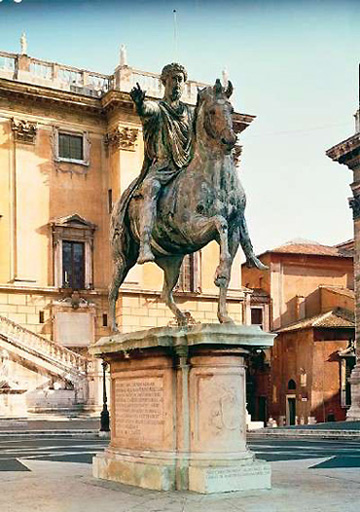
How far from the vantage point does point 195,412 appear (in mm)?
9164

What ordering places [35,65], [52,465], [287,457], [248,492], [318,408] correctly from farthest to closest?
[318,408]
[35,65]
[287,457]
[52,465]
[248,492]

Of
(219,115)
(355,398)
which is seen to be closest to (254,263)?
(219,115)

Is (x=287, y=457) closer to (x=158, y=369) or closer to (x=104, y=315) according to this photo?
(x=158, y=369)

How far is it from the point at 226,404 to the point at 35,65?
33.4 meters

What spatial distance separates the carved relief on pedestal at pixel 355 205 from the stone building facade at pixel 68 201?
8556 millimetres

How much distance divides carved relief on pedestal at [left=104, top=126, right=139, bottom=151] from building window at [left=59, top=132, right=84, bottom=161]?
148 centimetres

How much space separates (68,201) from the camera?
40531 millimetres

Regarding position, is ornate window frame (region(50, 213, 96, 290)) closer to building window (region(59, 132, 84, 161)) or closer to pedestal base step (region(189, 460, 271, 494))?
building window (region(59, 132, 84, 161))

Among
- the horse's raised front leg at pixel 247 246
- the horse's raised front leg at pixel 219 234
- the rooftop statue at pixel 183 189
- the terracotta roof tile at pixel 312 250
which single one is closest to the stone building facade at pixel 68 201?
the terracotta roof tile at pixel 312 250

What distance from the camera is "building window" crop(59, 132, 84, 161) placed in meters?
40.8

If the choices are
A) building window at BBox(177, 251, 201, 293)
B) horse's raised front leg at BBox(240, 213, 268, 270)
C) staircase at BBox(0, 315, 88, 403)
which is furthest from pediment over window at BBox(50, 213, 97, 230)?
horse's raised front leg at BBox(240, 213, 268, 270)

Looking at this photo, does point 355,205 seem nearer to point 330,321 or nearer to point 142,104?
point 330,321

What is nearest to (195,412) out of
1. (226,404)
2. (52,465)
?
(226,404)

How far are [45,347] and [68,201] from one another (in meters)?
8.68
